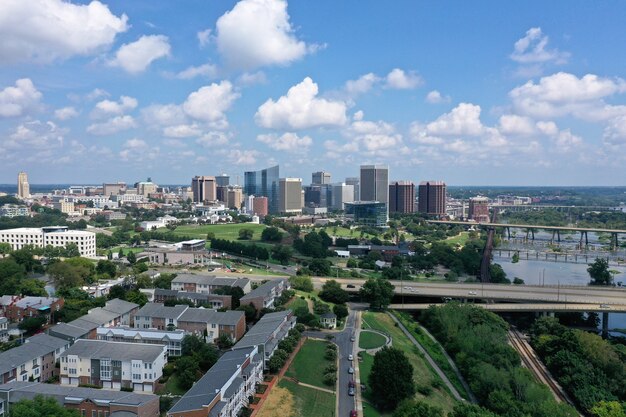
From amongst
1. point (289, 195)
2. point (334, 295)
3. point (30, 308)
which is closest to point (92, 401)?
point (30, 308)

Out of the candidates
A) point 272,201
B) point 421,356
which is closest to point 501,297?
point 421,356

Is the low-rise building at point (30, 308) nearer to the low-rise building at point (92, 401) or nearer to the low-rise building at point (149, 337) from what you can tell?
the low-rise building at point (149, 337)

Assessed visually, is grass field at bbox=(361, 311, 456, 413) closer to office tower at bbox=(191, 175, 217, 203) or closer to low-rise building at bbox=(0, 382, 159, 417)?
low-rise building at bbox=(0, 382, 159, 417)

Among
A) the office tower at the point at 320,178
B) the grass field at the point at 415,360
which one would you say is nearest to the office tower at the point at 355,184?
the office tower at the point at 320,178

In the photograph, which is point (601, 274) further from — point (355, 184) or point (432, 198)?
point (355, 184)

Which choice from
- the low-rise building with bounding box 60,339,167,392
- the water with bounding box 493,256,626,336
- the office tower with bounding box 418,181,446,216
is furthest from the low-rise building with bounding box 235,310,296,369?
the office tower with bounding box 418,181,446,216

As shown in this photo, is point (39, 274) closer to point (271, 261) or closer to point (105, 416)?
point (271, 261)
